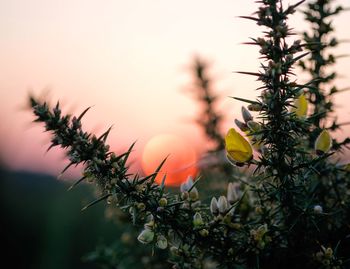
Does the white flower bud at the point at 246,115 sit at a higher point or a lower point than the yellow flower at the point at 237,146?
higher

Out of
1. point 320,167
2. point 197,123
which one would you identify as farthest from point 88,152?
point 197,123

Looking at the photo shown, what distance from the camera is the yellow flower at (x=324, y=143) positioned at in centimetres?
99

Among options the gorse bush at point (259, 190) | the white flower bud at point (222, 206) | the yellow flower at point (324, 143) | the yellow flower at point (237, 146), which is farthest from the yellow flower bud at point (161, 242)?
the yellow flower at point (324, 143)

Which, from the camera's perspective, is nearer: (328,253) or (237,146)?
(328,253)

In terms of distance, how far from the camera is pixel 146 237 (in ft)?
2.95

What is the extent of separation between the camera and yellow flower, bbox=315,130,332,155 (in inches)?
38.8

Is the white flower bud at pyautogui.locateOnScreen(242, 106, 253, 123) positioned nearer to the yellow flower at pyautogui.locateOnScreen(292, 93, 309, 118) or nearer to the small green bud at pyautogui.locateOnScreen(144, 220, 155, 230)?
the yellow flower at pyautogui.locateOnScreen(292, 93, 309, 118)

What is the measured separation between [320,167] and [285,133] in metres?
0.32

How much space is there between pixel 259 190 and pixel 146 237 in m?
0.31

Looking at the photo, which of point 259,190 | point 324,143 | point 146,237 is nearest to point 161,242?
point 146,237

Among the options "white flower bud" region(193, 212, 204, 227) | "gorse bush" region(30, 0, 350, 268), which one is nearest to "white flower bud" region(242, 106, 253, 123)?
"gorse bush" region(30, 0, 350, 268)

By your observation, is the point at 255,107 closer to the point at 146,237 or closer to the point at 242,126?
the point at 242,126

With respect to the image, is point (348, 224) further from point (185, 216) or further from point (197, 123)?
point (197, 123)

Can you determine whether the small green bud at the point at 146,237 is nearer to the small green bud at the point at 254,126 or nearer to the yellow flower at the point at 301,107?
the small green bud at the point at 254,126
